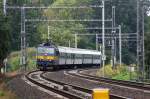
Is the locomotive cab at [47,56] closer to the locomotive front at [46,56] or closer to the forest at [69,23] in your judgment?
the locomotive front at [46,56]

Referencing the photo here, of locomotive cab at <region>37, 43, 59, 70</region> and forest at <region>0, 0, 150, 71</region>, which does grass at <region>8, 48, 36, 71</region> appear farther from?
locomotive cab at <region>37, 43, 59, 70</region>

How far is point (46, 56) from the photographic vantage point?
59656 mm

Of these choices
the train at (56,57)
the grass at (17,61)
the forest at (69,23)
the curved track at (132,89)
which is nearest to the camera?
the curved track at (132,89)

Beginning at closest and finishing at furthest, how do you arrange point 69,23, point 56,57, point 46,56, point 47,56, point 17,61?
1. point 47,56
2. point 46,56
3. point 56,57
4. point 17,61
5. point 69,23

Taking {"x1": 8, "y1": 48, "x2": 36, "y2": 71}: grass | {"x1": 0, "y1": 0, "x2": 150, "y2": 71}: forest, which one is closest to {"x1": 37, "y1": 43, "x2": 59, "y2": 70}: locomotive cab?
{"x1": 8, "y1": 48, "x2": 36, "y2": 71}: grass

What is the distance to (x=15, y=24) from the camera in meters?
95.6

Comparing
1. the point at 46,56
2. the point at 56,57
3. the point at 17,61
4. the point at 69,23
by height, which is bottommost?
the point at 17,61

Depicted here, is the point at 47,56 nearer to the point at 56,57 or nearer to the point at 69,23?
the point at 56,57

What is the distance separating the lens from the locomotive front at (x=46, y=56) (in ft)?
194

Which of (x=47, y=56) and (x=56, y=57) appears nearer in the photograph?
(x=47, y=56)

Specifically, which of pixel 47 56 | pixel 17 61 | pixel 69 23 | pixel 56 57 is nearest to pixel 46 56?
pixel 47 56

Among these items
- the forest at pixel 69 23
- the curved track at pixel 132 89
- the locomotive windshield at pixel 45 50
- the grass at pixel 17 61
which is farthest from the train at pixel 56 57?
the curved track at pixel 132 89

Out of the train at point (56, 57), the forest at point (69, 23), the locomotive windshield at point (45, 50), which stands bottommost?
the train at point (56, 57)

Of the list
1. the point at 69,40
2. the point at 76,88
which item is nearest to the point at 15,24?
the point at 69,40
